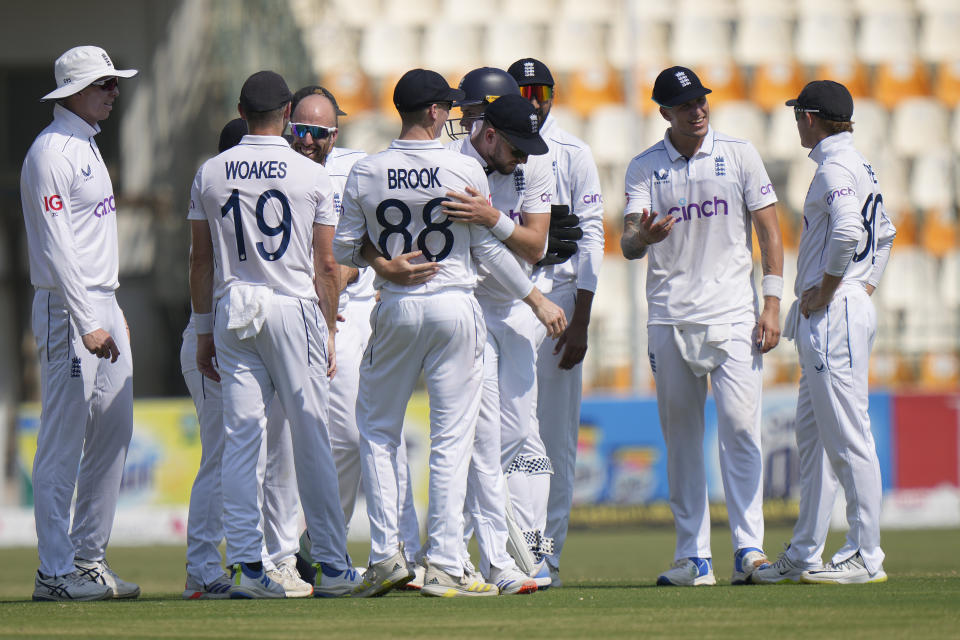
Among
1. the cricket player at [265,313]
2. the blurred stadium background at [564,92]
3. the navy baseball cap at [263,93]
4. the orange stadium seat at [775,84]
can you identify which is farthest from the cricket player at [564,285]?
the orange stadium seat at [775,84]

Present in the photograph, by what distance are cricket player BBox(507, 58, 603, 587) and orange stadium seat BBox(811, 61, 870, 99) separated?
12.9m

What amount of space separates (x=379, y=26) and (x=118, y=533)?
30.1 feet

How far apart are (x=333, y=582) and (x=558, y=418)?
5.43ft

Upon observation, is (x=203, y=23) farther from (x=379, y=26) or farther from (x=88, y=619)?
(x=88, y=619)

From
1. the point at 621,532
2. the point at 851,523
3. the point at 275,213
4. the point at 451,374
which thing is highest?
the point at 275,213

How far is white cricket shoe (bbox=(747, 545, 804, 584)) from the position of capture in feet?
22.1

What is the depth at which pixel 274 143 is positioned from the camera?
6340 millimetres

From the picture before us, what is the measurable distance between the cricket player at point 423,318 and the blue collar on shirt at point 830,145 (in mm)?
1797

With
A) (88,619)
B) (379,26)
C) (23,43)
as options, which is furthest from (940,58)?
(88,619)

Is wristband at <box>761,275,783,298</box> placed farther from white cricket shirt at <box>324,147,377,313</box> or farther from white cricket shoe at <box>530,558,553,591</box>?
white cricket shirt at <box>324,147,377,313</box>

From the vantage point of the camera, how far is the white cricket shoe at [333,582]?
6.38 metres

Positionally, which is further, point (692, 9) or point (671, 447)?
point (692, 9)

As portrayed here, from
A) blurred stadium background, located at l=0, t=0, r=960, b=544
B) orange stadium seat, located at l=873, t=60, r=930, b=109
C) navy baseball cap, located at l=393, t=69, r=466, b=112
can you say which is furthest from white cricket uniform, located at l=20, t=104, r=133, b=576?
orange stadium seat, located at l=873, t=60, r=930, b=109

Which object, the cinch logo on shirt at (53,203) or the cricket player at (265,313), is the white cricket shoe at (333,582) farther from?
the cinch logo on shirt at (53,203)
